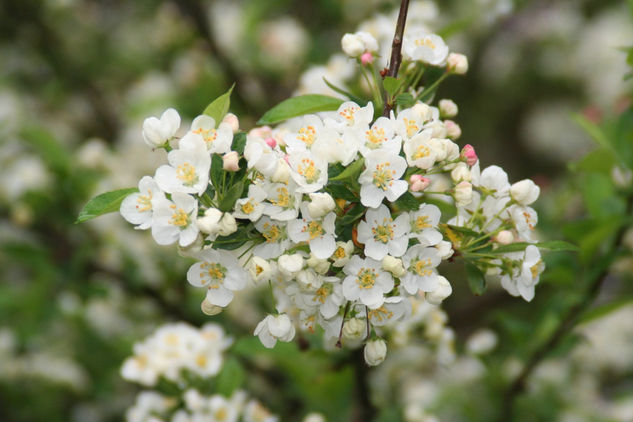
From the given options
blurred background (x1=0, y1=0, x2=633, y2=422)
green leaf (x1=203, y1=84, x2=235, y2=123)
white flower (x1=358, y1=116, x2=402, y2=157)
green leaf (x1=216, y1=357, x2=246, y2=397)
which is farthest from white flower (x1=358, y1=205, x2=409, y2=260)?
green leaf (x1=216, y1=357, x2=246, y2=397)

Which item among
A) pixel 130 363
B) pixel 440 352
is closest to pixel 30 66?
pixel 130 363

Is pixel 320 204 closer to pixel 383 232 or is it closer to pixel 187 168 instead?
pixel 383 232

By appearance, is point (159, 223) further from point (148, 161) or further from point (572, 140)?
point (572, 140)

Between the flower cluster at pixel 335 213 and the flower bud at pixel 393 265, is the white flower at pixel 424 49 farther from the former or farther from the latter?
the flower bud at pixel 393 265

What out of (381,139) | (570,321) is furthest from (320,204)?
(570,321)

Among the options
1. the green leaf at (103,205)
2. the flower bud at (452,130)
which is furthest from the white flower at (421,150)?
the green leaf at (103,205)

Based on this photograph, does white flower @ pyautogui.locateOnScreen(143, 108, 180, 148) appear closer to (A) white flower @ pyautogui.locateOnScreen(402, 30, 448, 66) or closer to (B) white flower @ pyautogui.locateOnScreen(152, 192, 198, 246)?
(B) white flower @ pyautogui.locateOnScreen(152, 192, 198, 246)

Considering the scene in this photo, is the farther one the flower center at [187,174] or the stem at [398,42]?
the stem at [398,42]
